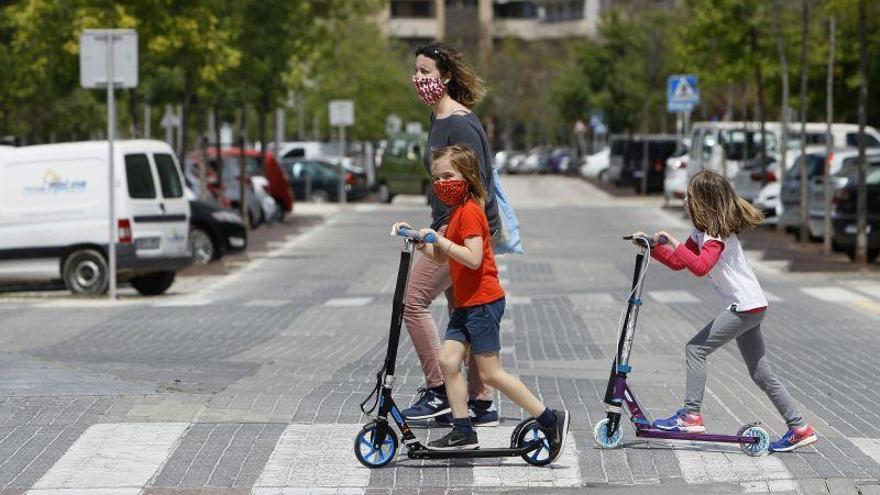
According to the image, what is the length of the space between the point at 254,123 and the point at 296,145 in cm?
1345

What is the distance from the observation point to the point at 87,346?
601 inches

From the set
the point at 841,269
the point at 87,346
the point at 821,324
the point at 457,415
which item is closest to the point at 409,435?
the point at 457,415

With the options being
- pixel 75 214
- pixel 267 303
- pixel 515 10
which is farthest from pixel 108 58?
pixel 515 10

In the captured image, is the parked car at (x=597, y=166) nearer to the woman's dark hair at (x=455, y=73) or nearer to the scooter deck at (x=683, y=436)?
the woman's dark hair at (x=455, y=73)

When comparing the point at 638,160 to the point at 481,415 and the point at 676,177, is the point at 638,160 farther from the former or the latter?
the point at 481,415

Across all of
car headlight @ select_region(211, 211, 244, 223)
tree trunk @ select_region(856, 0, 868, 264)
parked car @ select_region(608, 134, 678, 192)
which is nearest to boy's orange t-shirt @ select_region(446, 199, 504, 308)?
tree trunk @ select_region(856, 0, 868, 264)

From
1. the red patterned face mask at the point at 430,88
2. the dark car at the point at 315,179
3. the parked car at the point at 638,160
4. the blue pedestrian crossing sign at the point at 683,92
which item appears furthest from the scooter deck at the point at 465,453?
the parked car at the point at 638,160

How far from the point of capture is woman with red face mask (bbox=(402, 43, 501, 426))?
974cm

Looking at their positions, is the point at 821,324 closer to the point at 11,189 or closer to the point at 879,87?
the point at 11,189

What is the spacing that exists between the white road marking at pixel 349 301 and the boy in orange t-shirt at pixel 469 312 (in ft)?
39.2

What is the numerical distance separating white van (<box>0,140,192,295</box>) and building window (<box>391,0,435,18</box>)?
128 m

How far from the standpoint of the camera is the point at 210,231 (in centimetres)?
2978

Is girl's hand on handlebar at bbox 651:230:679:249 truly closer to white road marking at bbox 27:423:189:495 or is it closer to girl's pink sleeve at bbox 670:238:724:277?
girl's pink sleeve at bbox 670:238:724:277

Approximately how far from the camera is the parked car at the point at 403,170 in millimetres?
57156
